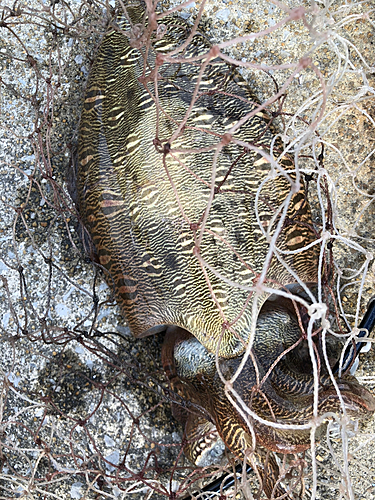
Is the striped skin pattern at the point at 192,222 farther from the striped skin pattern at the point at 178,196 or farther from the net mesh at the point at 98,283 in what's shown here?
the net mesh at the point at 98,283

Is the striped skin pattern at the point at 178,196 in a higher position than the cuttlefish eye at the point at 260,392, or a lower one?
higher

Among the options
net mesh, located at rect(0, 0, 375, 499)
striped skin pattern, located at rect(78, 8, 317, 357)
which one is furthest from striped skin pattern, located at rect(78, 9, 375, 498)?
net mesh, located at rect(0, 0, 375, 499)

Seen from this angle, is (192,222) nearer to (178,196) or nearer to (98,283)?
(178,196)

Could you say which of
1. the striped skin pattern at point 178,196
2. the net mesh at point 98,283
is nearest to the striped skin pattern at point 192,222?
the striped skin pattern at point 178,196

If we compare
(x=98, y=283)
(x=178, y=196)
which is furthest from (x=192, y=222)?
(x=98, y=283)

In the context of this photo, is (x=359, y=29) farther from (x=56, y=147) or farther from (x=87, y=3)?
(x=56, y=147)

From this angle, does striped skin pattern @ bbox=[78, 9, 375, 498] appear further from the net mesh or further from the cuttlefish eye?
the net mesh
